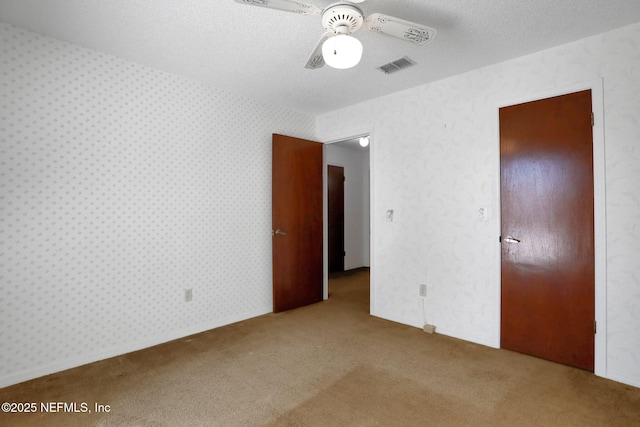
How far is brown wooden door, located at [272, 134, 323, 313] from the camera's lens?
12.4ft

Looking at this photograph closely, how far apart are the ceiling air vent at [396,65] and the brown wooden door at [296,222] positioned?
1435mm

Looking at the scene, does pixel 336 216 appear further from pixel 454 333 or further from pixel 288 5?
pixel 288 5

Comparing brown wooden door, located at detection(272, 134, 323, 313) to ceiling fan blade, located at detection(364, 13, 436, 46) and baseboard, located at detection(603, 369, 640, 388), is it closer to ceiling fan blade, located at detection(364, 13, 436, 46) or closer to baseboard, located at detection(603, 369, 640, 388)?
ceiling fan blade, located at detection(364, 13, 436, 46)

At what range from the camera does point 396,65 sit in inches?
110

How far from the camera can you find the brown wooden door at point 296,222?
3771mm

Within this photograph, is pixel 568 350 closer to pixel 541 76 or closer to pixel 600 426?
pixel 600 426

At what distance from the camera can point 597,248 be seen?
2332 millimetres

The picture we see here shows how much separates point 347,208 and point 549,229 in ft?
13.4

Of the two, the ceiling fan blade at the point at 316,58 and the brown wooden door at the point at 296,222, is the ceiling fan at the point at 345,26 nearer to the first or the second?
the ceiling fan blade at the point at 316,58

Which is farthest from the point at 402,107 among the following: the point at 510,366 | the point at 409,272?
the point at 510,366

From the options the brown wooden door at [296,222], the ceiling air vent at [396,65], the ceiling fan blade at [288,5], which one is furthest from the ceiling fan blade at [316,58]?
the brown wooden door at [296,222]

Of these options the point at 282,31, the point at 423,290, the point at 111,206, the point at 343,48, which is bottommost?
the point at 423,290

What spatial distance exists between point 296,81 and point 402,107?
1185 mm

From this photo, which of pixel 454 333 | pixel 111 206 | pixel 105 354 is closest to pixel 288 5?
pixel 111 206
